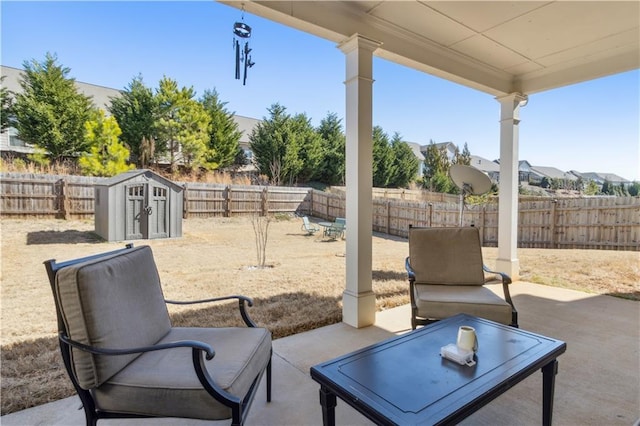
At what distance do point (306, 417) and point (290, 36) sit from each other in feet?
15.7

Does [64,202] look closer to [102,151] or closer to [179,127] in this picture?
[102,151]

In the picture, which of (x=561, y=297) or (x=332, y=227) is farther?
(x=332, y=227)

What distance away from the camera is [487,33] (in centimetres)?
305

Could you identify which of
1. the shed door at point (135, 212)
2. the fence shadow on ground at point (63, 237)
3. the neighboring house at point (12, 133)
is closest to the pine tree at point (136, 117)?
the neighboring house at point (12, 133)

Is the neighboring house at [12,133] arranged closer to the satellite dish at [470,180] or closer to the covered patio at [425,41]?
the covered patio at [425,41]

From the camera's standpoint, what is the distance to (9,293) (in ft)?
11.8

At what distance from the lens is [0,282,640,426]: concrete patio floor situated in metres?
1.65

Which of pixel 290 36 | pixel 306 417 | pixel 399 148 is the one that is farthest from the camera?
pixel 399 148

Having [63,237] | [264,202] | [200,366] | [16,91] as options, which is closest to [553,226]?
[264,202]

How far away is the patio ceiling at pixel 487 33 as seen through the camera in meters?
2.57

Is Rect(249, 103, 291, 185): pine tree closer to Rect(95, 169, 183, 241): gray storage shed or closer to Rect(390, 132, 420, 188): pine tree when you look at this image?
Rect(390, 132, 420, 188): pine tree

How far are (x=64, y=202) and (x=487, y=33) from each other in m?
6.83

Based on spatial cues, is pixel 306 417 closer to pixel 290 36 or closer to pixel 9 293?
pixel 9 293

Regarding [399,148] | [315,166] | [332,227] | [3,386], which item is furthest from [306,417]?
[399,148]
